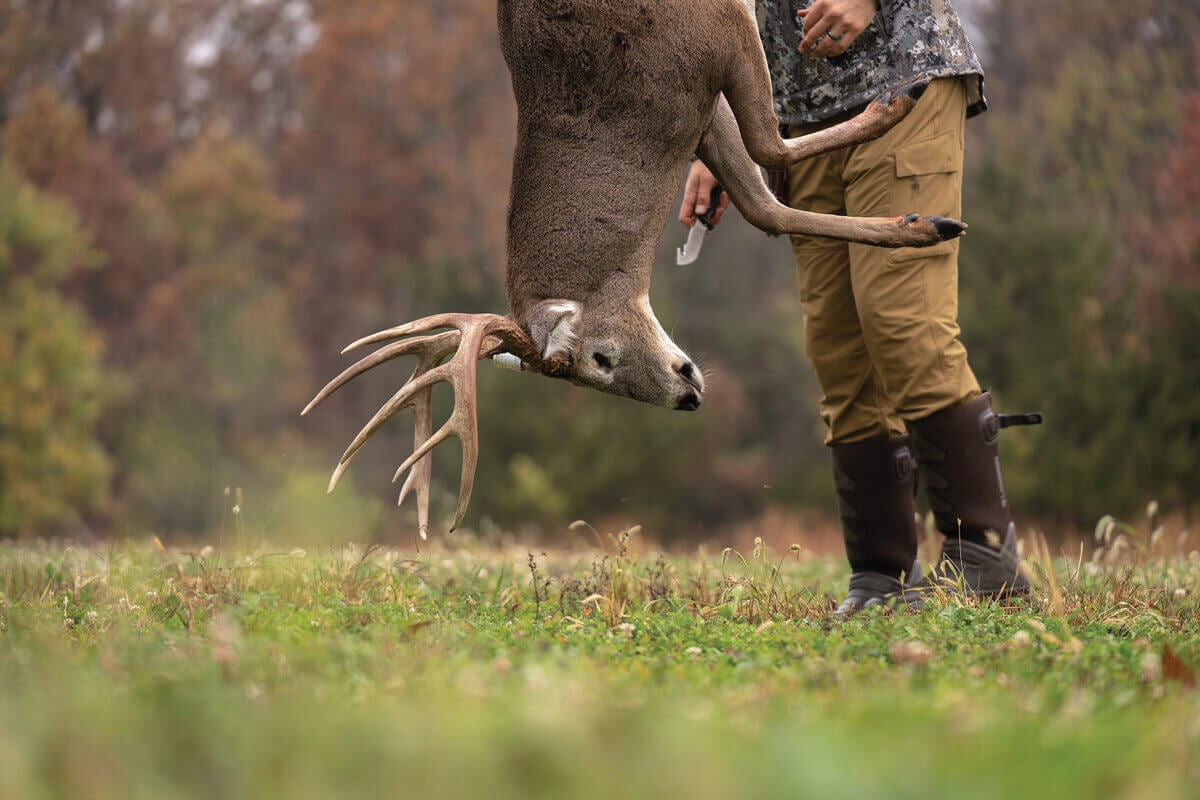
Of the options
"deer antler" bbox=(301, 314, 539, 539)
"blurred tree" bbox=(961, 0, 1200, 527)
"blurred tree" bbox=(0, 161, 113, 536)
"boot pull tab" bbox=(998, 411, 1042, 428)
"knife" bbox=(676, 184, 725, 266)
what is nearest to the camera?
"deer antler" bbox=(301, 314, 539, 539)

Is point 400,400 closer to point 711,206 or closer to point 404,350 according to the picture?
point 404,350

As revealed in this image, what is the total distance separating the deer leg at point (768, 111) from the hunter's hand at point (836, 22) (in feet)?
0.78

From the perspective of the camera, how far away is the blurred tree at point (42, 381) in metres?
20.4

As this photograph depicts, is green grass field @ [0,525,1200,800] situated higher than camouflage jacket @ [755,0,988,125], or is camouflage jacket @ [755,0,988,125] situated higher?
camouflage jacket @ [755,0,988,125]

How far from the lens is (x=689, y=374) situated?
4.49 metres

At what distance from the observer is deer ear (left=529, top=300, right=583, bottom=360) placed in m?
4.29

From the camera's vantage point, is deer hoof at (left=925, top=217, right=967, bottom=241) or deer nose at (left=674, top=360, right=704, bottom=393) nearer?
deer hoof at (left=925, top=217, right=967, bottom=241)

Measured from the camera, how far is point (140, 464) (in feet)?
78.0

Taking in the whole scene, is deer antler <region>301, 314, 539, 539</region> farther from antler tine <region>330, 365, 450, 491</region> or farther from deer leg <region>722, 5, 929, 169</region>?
deer leg <region>722, 5, 929, 169</region>

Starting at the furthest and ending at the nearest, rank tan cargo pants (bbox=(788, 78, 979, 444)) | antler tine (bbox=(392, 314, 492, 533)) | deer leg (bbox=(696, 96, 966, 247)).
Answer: tan cargo pants (bbox=(788, 78, 979, 444)) → deer leg (bbox=(696, 96, 966, 247)) → antler tine (bbox=(392, 314, 492, 533))

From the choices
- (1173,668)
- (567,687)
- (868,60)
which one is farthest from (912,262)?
(567,687)

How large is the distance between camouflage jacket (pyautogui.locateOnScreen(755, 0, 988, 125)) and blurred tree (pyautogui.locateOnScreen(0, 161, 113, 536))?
18.0 meters

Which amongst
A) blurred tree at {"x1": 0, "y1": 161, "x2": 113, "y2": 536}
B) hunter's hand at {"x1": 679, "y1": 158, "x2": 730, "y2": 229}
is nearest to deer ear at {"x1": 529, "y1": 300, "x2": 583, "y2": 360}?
hunter's hand at {"x1": 679, "y1": 158, "x2": 730, "y2": 229}

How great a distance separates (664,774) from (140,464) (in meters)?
23.7
